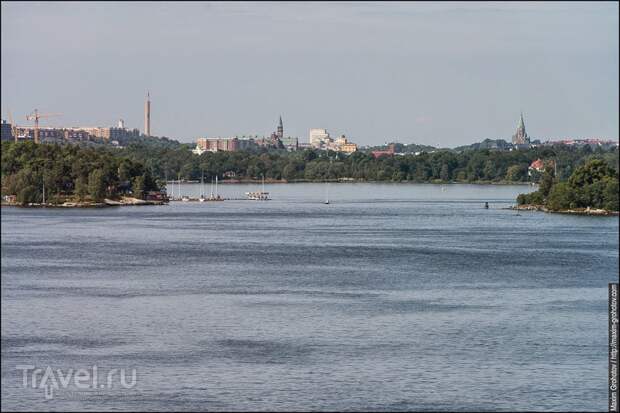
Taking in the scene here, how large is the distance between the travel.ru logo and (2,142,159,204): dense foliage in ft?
130

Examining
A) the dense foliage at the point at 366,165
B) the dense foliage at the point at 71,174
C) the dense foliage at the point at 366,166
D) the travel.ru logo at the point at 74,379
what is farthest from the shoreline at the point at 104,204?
the dense foliage at the point at 366,166

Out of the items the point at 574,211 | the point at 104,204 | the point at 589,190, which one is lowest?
the point at 574,211

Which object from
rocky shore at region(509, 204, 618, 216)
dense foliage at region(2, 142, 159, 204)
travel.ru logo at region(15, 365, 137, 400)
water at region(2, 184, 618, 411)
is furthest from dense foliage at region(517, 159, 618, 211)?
travel.ru logo at region(15, 365, 137, 400)

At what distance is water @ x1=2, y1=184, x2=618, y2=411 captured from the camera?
18859mm

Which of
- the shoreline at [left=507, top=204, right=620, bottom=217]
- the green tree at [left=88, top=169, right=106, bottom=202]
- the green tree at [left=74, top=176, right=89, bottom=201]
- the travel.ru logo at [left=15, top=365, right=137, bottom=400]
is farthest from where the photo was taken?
the green tree at [left=88, top=169, right=106, bottom=202]

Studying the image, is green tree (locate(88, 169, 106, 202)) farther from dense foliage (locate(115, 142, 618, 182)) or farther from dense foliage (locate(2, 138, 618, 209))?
dense foliage (locate(115, 142, 618, 182))

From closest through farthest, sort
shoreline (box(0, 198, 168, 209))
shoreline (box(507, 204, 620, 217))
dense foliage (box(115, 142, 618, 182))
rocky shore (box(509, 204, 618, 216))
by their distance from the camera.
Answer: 1. shoreline (box(507, 204, 620, 217))
2. rocky shore (box(509, 204, 618, 216))
3. shoreline (box(0, 198, 168, 209))
4. dense foliage (box(115, 142, 618, 182))

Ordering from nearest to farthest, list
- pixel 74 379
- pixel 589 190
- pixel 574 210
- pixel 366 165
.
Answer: pixel 74 379 → pixel 589 190 → pixel 574 210 → pixel 366 165

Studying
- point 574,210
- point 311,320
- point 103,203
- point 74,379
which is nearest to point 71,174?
point 103,203

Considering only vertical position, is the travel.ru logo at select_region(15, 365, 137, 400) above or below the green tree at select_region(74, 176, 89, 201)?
below

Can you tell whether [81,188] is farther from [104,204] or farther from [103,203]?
[104,204]

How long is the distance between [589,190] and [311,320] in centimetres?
4614

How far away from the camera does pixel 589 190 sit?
6856 cm

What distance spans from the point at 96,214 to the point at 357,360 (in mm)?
47222
